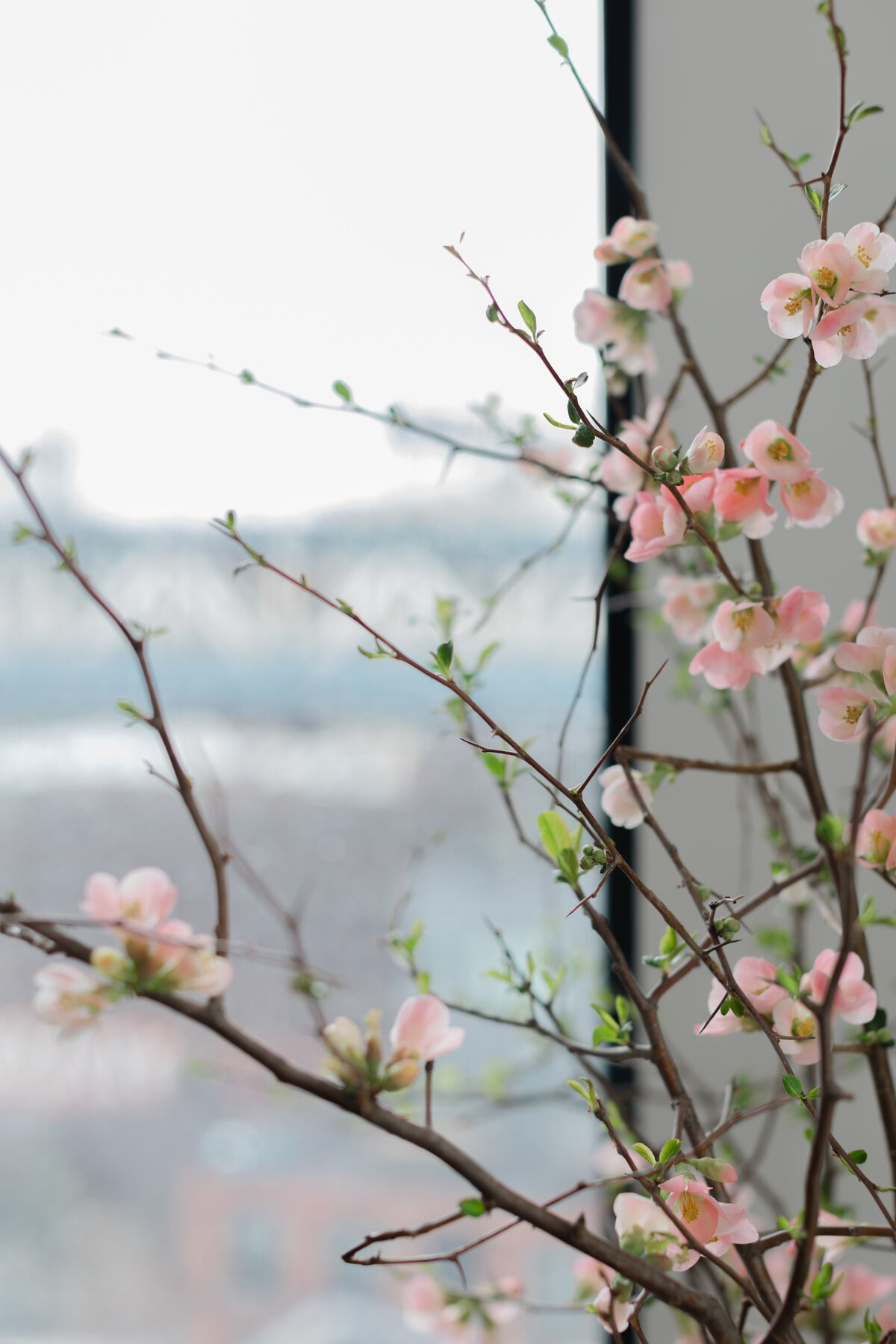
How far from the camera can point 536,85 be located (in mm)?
912

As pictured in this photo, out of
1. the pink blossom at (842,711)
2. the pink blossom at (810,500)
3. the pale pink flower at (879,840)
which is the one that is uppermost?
the pink blossom at (810,500)

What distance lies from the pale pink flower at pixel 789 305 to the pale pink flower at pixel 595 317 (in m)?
0.18

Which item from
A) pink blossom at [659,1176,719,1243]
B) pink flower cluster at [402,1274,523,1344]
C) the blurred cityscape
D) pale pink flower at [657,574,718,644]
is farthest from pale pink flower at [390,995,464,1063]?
the blurred cityscape

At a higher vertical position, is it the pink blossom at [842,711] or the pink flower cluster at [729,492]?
the pink flower cluster at [729,492]

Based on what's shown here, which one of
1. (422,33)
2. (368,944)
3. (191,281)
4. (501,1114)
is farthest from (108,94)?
(501,1114)

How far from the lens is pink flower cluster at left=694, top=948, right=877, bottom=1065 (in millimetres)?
440

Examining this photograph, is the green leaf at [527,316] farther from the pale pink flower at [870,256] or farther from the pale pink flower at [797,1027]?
the pale pink flower at [797,1027]

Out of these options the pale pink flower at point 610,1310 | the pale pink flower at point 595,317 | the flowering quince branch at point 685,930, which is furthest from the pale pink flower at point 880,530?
the pale pink flower at point 610,1310

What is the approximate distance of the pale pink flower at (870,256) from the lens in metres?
0.41

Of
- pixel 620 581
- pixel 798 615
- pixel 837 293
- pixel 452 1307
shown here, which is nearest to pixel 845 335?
pixel 837 293

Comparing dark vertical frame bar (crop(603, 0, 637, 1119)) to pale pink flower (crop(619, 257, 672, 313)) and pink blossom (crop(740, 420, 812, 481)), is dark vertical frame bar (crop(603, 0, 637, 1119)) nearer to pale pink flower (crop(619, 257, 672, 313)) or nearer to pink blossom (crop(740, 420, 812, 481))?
pale pink flower (crop(619, 257, 672, 313))

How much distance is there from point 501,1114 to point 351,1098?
2.24 ft

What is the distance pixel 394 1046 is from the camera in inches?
16.5

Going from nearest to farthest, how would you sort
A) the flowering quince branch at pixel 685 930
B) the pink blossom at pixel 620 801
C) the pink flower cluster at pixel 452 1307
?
the flowering quince branch at pixel 685 930, the pink blossom at pixel 620 801, the pink flower cluster at pixel 452 1307
